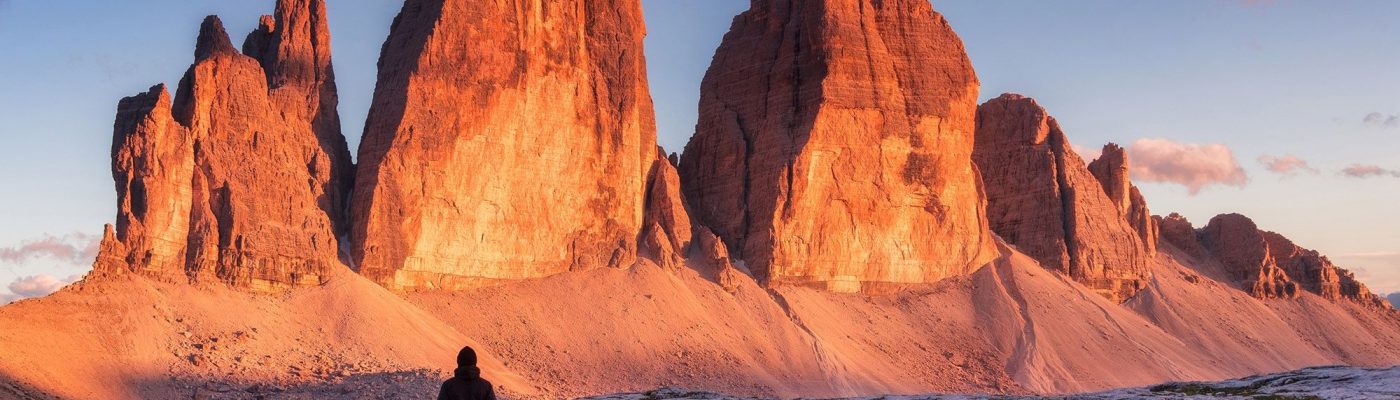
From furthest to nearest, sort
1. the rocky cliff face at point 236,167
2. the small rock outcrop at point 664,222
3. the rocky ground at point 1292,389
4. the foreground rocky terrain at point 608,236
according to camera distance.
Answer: the small rock outcrop at point 664,222 → the rocky cliff face at point 236,167 → the foreground rocky terrain at point 608,236 → the rocky ground at point 1292,389

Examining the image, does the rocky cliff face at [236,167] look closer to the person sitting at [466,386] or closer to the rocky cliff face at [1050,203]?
the person sitting at [466,386]

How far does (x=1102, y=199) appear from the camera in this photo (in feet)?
290

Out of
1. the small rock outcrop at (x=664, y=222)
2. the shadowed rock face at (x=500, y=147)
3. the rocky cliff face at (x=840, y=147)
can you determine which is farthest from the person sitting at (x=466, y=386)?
the rocky cliff face at (x=840, y=147)

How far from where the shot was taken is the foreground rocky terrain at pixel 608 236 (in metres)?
52.0

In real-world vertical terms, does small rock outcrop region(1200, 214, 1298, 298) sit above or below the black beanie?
above

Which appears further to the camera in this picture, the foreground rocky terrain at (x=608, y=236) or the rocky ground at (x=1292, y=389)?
the foreground rocky terrain at (x=608, y=236)

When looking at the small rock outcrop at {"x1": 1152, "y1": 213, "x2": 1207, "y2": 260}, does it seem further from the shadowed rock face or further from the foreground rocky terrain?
the shadowed rock face

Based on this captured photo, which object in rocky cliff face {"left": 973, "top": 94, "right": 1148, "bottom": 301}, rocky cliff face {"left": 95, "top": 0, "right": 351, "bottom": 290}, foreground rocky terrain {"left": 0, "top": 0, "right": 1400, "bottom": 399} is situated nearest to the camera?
foreground rocky terrain {"left": 0, "top": 0, "right": 1400, "bottom": 399}

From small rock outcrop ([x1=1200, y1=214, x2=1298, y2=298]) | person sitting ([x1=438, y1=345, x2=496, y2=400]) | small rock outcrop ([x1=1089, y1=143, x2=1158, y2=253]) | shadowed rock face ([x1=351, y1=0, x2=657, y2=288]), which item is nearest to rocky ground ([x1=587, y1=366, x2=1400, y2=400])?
person sitting ([x1=438, y1=345, x2=496, y2=400])

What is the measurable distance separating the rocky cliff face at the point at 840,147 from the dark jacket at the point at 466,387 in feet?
174

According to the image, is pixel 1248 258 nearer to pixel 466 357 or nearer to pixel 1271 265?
pixel 1271 265

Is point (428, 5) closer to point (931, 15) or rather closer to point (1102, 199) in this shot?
point (931, 15)

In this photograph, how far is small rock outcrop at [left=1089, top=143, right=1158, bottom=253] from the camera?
91.6 meters

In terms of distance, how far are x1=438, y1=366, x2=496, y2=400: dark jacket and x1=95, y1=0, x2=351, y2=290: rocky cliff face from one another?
119 ft
